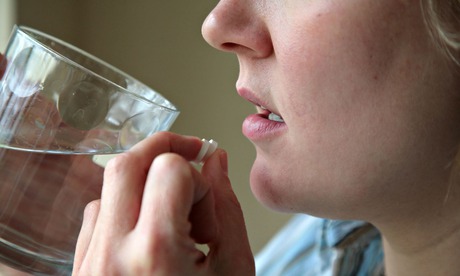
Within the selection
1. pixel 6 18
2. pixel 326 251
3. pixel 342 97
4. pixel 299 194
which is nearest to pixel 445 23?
pixel 342 97

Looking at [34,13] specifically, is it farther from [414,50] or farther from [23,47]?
[414,50]

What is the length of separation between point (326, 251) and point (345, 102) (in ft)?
1.73

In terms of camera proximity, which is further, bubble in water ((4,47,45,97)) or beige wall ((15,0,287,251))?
beige wall ((15,0,287,251))

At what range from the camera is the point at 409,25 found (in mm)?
561

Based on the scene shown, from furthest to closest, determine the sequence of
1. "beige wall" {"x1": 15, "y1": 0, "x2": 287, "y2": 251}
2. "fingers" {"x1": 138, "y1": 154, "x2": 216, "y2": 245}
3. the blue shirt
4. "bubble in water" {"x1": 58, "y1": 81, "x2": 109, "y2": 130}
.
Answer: "beige wall" {"x1": 15, "y1": 0, "x2": 287, "y2": 251}, the blue shirt, "bubble in water" {"x1": 58, "y1": 81, "x2": 109, "y2": 130}, "fingers" {"x1": 138, "y1": 154, "x2": 216, "y2": 245}

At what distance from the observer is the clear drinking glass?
562 mm

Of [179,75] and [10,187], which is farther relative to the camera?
[179,75]

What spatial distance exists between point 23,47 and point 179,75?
3.77ft

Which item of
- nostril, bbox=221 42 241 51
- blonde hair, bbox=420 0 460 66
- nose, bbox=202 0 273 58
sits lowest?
nostril, bbox=221 42 241 51

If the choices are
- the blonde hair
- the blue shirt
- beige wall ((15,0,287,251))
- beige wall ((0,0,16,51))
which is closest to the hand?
the blonde hair

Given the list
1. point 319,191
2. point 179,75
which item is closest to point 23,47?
point 319,191

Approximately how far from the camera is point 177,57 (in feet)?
5.63

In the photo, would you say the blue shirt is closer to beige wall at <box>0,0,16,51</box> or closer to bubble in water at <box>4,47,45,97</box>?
bubble in water at <box>4,47,45,97</box>

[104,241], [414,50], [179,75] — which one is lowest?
[179,75]
